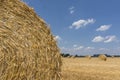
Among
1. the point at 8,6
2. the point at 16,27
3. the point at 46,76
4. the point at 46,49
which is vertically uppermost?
the point at 8,6

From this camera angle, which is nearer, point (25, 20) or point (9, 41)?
point (9, 41)

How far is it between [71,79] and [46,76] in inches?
119

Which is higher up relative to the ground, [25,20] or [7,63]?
[25,20]

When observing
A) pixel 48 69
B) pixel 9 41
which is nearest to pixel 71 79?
pixel 48 69

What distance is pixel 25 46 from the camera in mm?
6078

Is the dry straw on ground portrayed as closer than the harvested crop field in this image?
Yes

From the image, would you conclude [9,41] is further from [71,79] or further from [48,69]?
[71,79]

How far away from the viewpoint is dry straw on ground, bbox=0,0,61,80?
5.87 metres

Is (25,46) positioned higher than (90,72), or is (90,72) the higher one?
(25,46)

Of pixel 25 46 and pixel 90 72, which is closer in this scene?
pixel 25 46

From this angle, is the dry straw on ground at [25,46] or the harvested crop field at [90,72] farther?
the harvested crop field at [90,72]

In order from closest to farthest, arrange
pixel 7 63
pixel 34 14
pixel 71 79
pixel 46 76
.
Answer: pixel 7 63 → pixel 46 76 → pixel 34 14 → pixel 71 79

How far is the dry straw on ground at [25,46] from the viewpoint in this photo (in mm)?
5867

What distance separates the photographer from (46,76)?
614 cm
